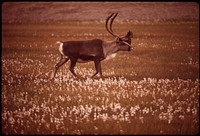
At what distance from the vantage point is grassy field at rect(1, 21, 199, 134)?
910 cm

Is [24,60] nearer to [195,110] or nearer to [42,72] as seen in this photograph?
[42,72]

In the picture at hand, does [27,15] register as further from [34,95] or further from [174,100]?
[174,100]

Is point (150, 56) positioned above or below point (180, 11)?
below

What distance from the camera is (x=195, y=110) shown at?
10125 mm

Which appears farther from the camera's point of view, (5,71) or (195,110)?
(5,71)

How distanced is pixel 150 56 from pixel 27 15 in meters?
16.6

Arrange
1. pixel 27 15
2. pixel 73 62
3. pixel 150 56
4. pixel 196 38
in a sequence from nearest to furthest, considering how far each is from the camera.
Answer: pixel 73 62 < pixel 150 56 < pixel 196 38 < pixel 27 15

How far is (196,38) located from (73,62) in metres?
16.8

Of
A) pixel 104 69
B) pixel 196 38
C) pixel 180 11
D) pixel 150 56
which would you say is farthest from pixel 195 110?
pixel 180 11

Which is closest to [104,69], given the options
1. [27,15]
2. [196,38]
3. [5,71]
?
[5,71]

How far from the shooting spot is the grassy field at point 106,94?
358 inches

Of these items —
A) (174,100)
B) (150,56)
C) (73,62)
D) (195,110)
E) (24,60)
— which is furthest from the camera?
(150,56)

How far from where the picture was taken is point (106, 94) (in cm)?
1180

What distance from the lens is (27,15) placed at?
32688mm
